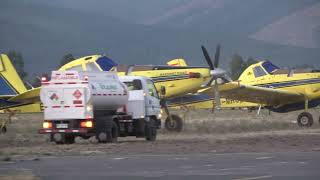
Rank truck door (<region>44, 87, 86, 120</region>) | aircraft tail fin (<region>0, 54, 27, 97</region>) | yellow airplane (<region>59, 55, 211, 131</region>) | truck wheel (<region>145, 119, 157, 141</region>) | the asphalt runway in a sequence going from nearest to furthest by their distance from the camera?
the asphalt runway
truck door (<region>44, 87, 86, 120</region>)
truck wheel (<region>145, 119, 157, 141</region>)
yellow airplane (<region>59, 55, 211, 131</region>)
aircraft tail fin (<region>0, 54, 27, 97</region>)

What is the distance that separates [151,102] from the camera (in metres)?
30.7

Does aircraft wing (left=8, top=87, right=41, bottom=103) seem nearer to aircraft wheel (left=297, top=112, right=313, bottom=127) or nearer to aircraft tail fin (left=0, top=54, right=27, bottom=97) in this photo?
aircraft tail fin (left=0, top=54, right=27, bottom=97)

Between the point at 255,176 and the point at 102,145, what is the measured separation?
37.3ft

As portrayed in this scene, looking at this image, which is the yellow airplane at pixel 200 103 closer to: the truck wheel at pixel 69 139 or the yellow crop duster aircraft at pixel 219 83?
the yellow crop duster aircraft at pixel 219 83

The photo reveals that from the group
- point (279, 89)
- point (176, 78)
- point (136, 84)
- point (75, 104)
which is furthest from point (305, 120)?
point (75, 104)

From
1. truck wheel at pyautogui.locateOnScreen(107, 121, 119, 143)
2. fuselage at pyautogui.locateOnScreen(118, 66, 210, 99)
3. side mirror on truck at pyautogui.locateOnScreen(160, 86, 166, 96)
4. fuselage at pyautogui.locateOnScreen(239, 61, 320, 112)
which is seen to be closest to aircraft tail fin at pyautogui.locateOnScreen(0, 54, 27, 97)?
fuselage at pyautogui.locateOnScreen(118, 66, 210, 99)

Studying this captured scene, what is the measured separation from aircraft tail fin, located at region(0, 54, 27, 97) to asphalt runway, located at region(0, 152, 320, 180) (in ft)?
71.6

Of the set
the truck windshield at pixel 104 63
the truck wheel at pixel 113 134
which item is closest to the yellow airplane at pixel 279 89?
the truck windshield at pixel 104 63

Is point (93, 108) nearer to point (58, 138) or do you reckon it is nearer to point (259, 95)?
point (58, 138)

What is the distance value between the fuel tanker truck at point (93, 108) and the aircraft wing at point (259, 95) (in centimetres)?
1305

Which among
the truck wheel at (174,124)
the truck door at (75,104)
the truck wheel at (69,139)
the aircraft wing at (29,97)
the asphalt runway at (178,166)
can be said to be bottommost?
the asphalt runway at (178,166)

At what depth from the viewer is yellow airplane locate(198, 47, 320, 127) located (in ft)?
145

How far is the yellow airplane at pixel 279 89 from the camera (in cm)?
4412

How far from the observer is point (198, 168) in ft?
59.2
